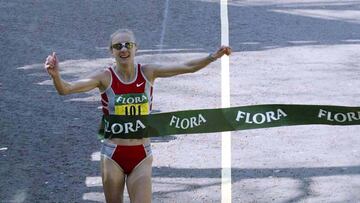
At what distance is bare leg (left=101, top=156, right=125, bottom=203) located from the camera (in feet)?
29.4

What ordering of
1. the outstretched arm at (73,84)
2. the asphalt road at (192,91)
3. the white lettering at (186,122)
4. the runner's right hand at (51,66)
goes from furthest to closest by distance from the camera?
the asphalt road at (192,91) → the white lettering at (186,122) → the outstretched arm at (73,84) → the runner's right hand at (51,66)

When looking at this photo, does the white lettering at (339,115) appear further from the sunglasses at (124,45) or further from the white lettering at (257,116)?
the sunglasses at (124,45)

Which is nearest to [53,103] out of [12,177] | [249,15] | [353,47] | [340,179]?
[12,177]

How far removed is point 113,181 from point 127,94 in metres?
0.78

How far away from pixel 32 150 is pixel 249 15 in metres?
10.8

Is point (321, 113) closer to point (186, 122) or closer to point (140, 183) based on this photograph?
point (186, 122)

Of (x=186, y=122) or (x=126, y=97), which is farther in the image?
(x=186, y=122)

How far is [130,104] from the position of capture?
9109 millimetres

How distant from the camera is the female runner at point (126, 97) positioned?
29.4 ft

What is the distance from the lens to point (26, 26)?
22594 mm

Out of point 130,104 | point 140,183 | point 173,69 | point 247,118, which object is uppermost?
point 173,69

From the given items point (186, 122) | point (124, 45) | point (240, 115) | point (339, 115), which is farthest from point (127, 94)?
point (339, 115)

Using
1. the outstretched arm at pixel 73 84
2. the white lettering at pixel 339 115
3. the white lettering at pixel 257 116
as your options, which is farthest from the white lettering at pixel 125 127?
the white lettering at pixel 339 115

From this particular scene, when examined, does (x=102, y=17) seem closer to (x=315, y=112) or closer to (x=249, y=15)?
(x=249, y=15)
